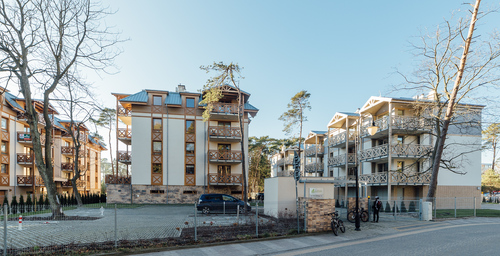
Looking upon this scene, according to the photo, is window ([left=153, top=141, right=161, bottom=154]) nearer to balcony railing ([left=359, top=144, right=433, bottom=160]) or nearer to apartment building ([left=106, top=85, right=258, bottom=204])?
apartment building ([left=106, top=85, right=258, bottom=204])

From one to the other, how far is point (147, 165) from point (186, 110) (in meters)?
6.69

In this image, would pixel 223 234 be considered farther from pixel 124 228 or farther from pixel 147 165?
pixel 147 165

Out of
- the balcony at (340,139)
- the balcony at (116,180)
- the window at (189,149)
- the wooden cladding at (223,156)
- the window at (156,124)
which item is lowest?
the balcony at (116,180)

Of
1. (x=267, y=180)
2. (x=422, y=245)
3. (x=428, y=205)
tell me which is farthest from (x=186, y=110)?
(x=422, y=245)

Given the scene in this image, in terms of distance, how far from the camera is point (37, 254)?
28.2 ft

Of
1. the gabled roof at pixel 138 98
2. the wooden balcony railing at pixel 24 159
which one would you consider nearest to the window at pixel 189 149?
the gabled roof at pixel 138 98

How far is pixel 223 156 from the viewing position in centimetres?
3020

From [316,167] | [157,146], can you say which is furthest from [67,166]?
[316,167]

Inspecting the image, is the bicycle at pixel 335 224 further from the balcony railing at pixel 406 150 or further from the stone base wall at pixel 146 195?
the stone base wall at pixel 146 195

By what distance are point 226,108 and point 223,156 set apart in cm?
485

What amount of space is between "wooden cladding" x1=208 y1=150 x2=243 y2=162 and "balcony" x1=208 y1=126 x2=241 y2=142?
1.33 m

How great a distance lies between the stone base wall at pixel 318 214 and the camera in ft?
41.3

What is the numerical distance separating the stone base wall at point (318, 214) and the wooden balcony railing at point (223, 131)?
59.4 feet

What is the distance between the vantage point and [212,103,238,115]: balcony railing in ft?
98.8
